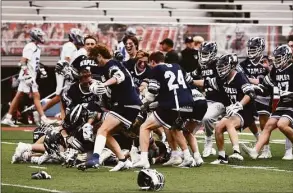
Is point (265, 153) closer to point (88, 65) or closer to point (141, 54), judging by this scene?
point (141, 54)

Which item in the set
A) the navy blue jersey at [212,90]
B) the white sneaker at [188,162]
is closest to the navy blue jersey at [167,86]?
the white sneaker at [188,162]

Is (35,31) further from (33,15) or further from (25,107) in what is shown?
(33,15)

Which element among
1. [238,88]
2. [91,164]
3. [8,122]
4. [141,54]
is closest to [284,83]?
[238,88]

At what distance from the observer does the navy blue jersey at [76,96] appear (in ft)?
41.2

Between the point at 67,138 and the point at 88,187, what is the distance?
102 inches

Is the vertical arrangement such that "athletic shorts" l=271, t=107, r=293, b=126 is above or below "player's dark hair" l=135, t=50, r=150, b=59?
below

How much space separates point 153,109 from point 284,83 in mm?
1971

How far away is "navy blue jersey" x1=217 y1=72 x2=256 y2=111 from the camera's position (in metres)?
12.9

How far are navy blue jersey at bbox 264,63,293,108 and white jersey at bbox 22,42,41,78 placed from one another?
20.5 feet

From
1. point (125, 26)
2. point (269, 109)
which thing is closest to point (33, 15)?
point (125, 26)

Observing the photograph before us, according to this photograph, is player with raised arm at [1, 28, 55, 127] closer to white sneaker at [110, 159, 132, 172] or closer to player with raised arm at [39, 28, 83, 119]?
player with raised arm at [39, 28, 83, 119]

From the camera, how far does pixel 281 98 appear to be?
13.0m

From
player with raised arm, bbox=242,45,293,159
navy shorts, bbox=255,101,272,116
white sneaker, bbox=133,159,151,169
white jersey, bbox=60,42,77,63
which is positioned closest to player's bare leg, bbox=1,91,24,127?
white jersey, bbox=60,42,77,63

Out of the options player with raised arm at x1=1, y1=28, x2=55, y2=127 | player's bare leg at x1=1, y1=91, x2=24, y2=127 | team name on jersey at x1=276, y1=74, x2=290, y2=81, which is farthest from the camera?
player's bare leg at x1=1, y1=91, x2=24, y2=127
